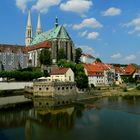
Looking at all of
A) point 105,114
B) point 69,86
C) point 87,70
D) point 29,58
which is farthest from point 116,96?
point 29,58

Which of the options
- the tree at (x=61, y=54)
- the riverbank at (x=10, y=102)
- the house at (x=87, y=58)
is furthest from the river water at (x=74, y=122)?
the house at (x=87, y=58)

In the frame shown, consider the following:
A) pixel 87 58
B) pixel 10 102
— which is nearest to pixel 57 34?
pixel 87 58

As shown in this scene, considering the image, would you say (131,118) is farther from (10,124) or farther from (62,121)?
(10,124)

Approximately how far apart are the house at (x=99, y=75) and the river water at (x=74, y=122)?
36253 millimetres

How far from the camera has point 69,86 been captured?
84.4 m

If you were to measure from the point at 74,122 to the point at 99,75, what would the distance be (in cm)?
5895

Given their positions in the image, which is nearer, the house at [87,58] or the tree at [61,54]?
the tree at [61,54]

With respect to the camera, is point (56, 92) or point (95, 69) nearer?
point (56, 92)

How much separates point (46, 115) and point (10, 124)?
9691mm

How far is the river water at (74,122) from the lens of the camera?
43.7 metres

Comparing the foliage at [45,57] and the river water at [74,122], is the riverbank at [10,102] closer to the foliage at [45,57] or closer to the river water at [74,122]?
the river water at [74,122]

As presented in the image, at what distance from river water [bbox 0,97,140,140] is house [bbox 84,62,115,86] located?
3625 centimetres

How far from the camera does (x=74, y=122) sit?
53.4 meters

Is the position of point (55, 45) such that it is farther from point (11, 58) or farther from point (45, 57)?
point (11, 58)
